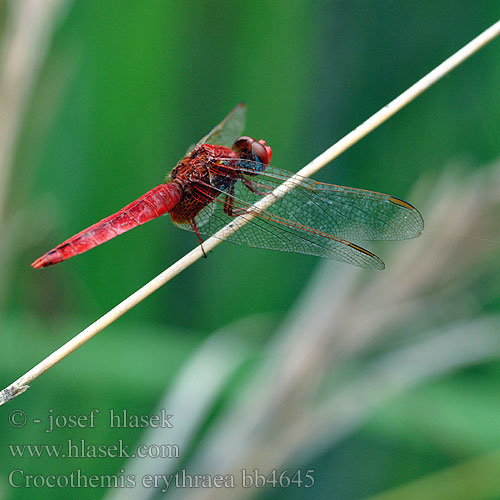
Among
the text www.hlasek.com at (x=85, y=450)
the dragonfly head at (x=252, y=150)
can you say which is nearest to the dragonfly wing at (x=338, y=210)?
the dragonfly head at (x=252, y=150)

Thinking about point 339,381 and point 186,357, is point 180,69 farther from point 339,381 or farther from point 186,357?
point 339,381

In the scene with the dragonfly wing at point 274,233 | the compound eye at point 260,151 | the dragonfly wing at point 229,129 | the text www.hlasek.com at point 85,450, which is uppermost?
the dragonfly wing at point 229,129

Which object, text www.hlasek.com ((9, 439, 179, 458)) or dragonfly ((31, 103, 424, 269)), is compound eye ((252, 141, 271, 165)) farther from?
text www.hlasek.com ((9, 439, 179, 458))

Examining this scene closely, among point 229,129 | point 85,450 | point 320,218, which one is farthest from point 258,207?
point 85,450

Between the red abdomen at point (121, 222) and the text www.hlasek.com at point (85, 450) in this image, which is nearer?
the red abdomen at point (121, 222)

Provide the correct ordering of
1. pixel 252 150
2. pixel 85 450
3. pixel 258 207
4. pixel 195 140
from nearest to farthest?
1. pixel 258 207
2. pixel 85 450
3. pixel 252 150
4. pixel 195 140

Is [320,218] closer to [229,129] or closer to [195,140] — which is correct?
[229,129]

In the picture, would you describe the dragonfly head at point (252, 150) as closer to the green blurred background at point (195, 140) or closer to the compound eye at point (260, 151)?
the compound eye at point (260, 151)
